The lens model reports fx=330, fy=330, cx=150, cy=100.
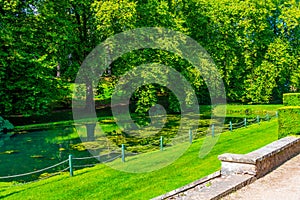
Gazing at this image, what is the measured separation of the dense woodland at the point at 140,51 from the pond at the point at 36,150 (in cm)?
317

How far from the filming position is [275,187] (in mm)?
7793

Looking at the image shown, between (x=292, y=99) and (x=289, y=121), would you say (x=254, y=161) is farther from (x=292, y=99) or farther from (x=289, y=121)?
(x=292, y=99)

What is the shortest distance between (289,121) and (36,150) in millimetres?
13108

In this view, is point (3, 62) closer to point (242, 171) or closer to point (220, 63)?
point (242, 171)

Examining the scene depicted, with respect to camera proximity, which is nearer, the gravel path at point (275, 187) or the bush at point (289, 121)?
the gravel path at point (275, 187)

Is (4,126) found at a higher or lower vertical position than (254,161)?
lower

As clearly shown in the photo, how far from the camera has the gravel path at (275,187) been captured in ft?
23.1

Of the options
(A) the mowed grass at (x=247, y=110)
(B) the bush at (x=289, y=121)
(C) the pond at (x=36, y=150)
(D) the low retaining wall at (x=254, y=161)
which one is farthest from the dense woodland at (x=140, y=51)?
(D) the low retaining wall at (x=254, y=161)

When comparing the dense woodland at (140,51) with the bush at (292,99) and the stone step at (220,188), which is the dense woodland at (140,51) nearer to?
the bush at (292,99)

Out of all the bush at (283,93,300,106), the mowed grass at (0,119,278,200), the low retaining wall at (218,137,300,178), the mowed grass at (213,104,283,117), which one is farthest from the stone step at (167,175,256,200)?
the mowed grass at (213,104,283,117)

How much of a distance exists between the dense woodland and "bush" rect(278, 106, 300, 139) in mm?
15465

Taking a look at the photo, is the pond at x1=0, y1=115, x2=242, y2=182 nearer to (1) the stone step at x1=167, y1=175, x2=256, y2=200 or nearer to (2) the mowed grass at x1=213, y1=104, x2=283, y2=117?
(1) the stone step at x1=167, y1=175, x2=256, y2=200

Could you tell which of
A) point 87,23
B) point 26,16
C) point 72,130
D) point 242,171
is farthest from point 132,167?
point 87,23

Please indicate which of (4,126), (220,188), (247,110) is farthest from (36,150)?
(247,110)
